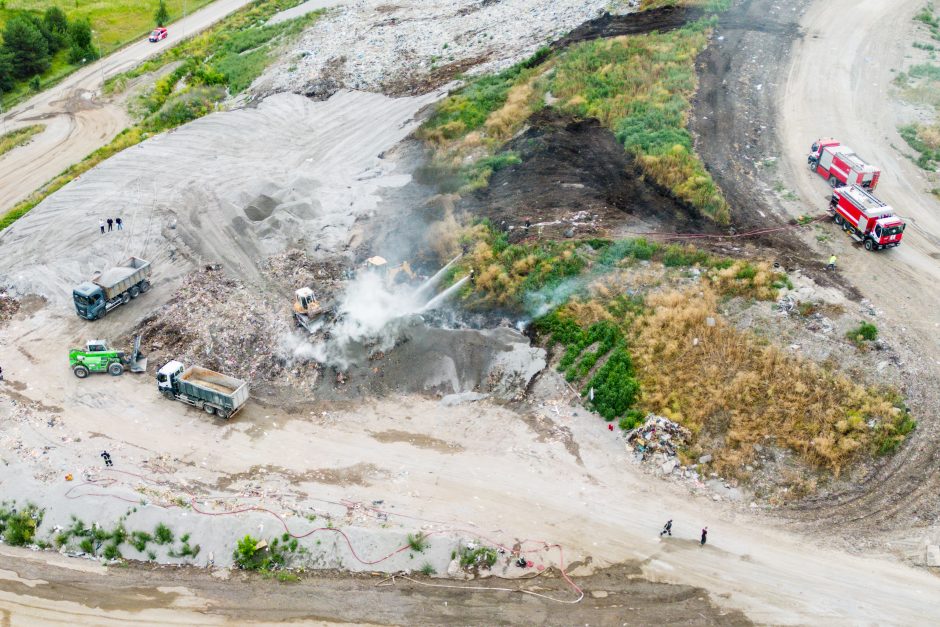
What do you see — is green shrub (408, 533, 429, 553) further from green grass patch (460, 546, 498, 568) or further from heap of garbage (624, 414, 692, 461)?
heap of garbage (624, 414, 692, 461)

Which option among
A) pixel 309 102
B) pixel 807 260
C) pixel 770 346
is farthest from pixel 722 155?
pixel 309 102

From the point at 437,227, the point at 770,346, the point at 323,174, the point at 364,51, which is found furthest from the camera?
the point at 364,51

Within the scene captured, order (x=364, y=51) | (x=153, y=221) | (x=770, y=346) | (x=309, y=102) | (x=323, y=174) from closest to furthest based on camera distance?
(x=770, y=346) → (x=153, y=221) → (x=323, y=174) → (x=309, y=102) → (x=364, y=51)

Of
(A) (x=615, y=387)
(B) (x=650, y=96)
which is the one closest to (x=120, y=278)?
(A) (x=615, y=387)

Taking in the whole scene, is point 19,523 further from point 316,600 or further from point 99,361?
point 316,600

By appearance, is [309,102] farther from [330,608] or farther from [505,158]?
[330,608]

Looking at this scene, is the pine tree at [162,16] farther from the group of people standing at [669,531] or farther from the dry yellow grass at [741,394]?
the group of people standing at [669,531]

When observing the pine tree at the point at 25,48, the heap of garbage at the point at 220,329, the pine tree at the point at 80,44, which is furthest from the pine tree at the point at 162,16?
the heap of garbage at the point at 220,329
